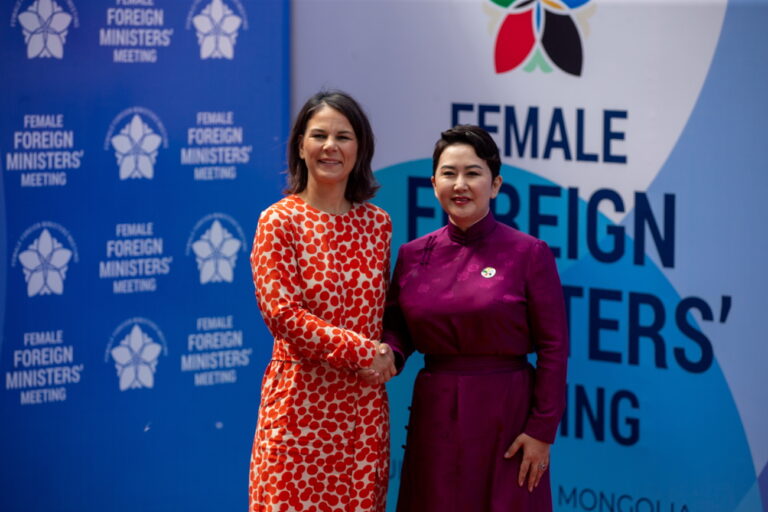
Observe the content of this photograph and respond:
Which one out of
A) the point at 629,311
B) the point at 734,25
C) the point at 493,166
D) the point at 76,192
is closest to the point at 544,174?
the point at 629,311

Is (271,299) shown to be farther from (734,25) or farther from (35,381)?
(734,25)

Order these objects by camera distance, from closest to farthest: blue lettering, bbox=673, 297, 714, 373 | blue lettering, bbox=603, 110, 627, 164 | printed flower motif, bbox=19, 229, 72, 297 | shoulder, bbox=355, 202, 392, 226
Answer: shoulder, bbox=355, 202, 392, 226, blue lettering, bbox=673, 297, 714, 373, blue lettering, bbox=603, 110, 627, 164, printed flower motif, bbox=19, 229, 72, 297

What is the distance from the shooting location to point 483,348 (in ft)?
10.2

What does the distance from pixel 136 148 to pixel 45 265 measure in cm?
55

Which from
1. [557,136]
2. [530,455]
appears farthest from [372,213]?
[557,136]

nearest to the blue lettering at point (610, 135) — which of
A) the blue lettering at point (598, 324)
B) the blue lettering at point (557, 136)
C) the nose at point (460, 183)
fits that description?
the blue lettering at point (557, 136)

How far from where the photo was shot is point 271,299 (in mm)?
3037

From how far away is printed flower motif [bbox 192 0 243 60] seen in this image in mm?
4457

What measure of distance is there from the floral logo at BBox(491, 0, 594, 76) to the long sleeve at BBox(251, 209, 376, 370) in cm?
150

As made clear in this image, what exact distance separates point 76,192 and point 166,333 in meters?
0.64

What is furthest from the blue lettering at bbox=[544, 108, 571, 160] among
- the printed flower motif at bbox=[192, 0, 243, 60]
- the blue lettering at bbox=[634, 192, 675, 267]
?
the printed flower motif at bbox=[192, 0, 243, 60]

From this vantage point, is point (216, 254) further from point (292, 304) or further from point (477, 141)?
point (477, 141)

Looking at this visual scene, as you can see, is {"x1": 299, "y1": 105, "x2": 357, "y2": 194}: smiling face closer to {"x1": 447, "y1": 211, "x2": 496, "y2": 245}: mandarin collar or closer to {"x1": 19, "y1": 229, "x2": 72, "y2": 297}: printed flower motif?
{"x1": 447, "y1": 211, "x2": 496, "y2": 245}: mandarin collar

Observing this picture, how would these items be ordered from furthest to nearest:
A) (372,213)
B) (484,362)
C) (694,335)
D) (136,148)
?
(136,148)
(694,335)
(372,213)
(484,362)
